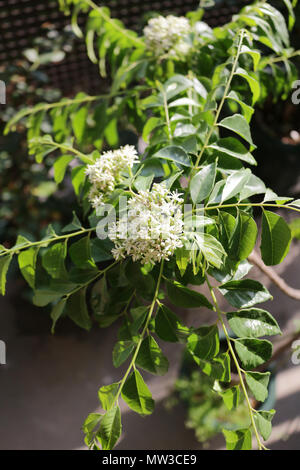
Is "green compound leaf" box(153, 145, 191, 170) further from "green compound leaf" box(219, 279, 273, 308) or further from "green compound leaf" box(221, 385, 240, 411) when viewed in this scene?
"green compound leaf" box(221, 385, 240, 411)

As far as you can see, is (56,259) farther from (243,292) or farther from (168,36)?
(168,36)

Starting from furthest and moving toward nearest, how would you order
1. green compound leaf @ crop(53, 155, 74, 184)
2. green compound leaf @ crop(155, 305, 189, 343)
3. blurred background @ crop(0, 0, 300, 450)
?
blurred background @ crop(0, 0, 300, 450)
green compound leaf @ crop(53, 155, 74, 184)
green compound leaf @ crop(155, 305, 189, 343)

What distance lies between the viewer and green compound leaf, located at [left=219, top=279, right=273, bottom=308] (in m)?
0.58

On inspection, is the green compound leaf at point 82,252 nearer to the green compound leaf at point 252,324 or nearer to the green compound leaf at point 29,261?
the green compound leaf at point 29,261

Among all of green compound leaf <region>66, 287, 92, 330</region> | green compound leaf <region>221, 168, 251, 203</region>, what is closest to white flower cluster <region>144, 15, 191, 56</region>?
green compound leaf <region>221, 168, 251, 203</region>

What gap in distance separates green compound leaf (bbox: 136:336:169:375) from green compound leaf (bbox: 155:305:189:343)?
23 millimetres

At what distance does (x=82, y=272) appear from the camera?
0.68 m

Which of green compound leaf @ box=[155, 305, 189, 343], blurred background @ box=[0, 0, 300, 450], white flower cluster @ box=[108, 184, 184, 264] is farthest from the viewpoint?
blurred background @ box=[0, 0, 300, 450]

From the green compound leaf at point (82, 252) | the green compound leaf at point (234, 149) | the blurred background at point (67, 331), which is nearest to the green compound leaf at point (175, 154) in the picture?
the green compound leaf at point (234, 149)

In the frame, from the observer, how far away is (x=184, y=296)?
613 millimetres

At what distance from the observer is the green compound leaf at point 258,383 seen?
0.58m

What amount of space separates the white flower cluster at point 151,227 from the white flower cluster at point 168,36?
15.0 inches

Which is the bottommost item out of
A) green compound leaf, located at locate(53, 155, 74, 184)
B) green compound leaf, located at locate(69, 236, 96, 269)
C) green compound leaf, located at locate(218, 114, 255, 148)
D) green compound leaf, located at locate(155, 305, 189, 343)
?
green compound leaf, located at locate(155, 305, 189, 343)
